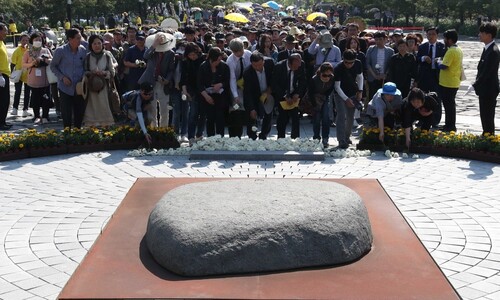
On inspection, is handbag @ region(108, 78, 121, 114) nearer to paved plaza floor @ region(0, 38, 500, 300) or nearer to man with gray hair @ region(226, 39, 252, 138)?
paved plaza floor @ region(0, 38, 500, 300)

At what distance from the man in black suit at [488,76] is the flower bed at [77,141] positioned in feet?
16.4

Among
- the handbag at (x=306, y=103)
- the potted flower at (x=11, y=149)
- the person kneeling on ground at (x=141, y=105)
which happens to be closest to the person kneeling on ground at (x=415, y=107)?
the handbag at (x=306, y=103)

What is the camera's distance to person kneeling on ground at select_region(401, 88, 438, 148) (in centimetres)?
1056

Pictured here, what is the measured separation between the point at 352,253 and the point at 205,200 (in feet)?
4.12

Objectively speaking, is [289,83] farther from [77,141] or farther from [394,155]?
[77,141]

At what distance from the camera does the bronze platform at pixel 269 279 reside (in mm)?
4512

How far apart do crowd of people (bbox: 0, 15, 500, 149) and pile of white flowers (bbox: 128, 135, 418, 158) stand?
0.42 m

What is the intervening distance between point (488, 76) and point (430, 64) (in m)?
2.20

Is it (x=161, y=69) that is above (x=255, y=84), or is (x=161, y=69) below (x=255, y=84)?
above

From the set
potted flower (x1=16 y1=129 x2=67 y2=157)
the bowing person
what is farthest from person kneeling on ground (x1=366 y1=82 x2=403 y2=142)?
potted flower (x1=16 y1=129 x2=67 y2=157)

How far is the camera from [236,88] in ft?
36.9

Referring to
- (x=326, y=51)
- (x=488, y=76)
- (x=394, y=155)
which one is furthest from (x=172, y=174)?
(x=488, y=76)

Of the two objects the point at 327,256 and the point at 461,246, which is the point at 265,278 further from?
the point at 461,246

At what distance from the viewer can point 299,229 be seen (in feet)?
16.4
